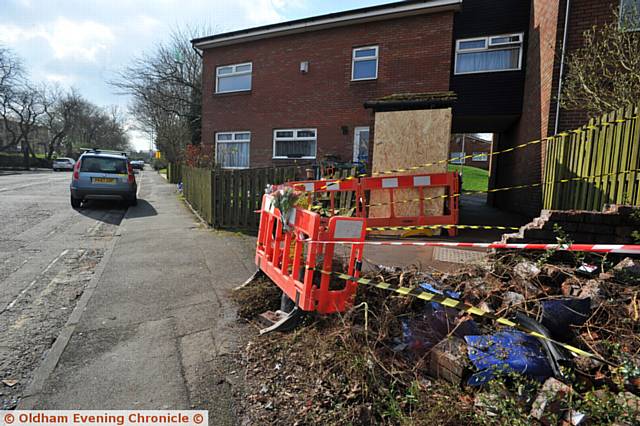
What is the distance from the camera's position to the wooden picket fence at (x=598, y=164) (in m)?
3.95

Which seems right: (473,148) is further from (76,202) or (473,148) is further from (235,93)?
(76,202)

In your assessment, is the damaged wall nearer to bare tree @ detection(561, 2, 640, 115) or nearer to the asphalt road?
bare tree @ detection(561, 2, 640, 115)

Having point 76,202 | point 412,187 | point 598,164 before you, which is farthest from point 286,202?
point 76,202

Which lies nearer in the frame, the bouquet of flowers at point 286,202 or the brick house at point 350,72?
the bouquet of flowers at point 286,202

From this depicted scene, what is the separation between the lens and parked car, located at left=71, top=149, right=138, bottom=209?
1165 cm

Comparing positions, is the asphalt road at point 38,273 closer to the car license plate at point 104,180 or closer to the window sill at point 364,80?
the car license plate at point 104,180

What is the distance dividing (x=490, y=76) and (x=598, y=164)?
8.98m

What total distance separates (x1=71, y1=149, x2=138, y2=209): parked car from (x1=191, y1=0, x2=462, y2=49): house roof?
6621 millimetres

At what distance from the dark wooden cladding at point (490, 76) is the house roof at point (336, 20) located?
109 cm

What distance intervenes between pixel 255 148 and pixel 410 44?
6691 millimetres

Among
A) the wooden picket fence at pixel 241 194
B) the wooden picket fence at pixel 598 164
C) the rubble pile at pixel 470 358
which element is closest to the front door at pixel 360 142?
the wooden picket fence at pixel 241 194

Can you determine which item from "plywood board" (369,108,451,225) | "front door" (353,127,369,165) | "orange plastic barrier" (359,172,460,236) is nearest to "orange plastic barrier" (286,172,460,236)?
"orange plastic barrier" (359,172,460,236)

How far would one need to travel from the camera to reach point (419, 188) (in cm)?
761

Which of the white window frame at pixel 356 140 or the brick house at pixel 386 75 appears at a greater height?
the brick house at pixel 386 75
